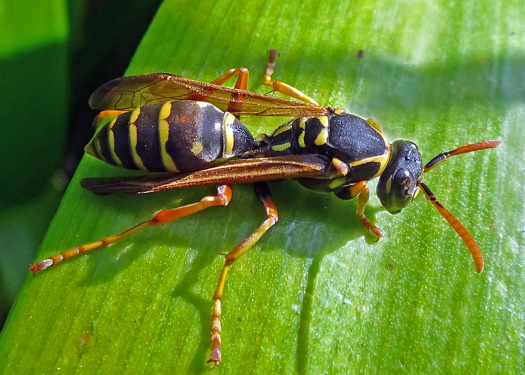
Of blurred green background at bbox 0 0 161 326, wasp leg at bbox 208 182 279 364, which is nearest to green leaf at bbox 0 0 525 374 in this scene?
wasp leg at bbox 208 182 279 364

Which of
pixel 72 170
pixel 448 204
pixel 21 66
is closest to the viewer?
pixel 448 204

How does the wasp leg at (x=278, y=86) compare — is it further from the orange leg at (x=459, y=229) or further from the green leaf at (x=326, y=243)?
the orange leg at (x=459, y=229)

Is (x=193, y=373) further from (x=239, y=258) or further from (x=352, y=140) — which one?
(x=352, y=140)

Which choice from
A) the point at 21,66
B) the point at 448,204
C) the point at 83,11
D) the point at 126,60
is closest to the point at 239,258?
the point at 448,204

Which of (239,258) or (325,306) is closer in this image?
(325,306)

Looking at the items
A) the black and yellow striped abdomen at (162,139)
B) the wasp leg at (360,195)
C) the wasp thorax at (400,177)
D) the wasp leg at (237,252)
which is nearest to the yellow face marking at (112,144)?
the black and yellow striped abdomen at (162,139)

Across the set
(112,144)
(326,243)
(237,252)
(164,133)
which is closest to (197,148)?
(164,133)
